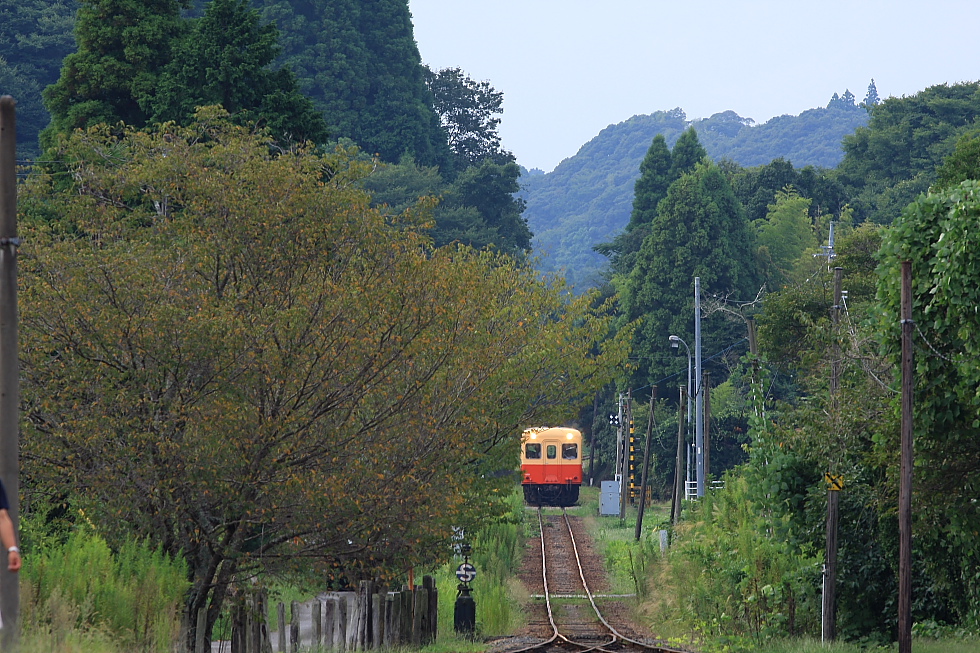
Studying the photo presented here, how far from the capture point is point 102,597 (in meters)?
13.6

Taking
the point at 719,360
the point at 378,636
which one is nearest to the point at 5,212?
the point at 378,636

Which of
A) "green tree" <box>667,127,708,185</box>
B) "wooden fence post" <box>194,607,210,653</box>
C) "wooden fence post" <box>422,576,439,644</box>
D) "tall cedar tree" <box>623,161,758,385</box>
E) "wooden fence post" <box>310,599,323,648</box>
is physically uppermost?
"green tree" <box>667,127,708,185</box>

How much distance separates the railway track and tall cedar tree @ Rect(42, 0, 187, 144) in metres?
18.2

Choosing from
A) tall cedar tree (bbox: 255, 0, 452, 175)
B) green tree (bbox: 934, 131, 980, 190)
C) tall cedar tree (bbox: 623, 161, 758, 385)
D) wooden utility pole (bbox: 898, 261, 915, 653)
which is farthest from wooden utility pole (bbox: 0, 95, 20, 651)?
tall cedar tree (bbox: 255, 0, 452, 175)

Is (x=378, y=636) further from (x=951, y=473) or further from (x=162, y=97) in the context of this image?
(x=162, y=97)

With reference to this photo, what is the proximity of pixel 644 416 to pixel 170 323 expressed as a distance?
54820 mm

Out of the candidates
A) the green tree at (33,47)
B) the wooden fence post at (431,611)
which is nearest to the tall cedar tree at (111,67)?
the wooden fence post at (431,611)

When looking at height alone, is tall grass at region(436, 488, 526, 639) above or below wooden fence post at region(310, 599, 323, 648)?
below

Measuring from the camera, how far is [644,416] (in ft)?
230

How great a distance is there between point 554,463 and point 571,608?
30492mm

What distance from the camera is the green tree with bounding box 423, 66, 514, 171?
102 m

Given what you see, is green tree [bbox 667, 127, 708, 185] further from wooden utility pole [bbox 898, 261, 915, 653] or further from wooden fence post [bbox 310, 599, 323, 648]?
wooden fence post [bbox 310, 599, 323, 648]

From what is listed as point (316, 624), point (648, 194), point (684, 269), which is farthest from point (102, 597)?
point (648, 194)

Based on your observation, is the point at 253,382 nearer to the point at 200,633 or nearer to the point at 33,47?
the point at 200,633
